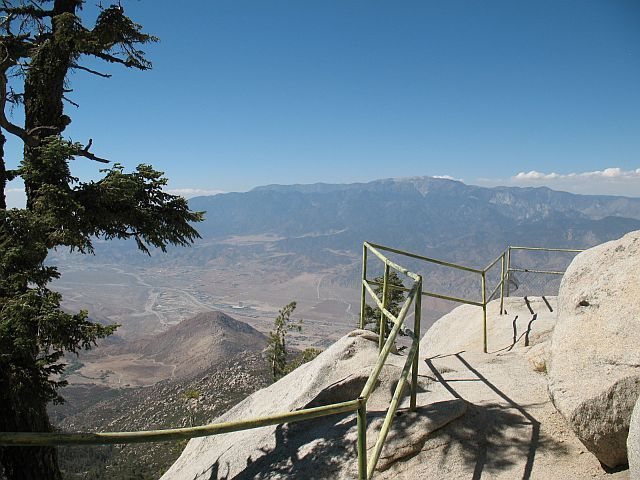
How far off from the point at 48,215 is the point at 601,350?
7424 millimetres

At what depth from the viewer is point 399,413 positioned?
546 centimetres

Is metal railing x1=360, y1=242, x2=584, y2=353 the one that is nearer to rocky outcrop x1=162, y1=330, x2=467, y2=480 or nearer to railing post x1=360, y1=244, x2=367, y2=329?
railing post x1=360, y1=244, x2=367, y2=329

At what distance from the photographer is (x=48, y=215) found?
6.58 m

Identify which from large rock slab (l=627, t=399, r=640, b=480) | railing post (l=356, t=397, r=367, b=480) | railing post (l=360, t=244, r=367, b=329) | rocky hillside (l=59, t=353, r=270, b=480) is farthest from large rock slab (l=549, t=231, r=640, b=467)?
rocky hillside (l=59, t=353, r=270, b=480)

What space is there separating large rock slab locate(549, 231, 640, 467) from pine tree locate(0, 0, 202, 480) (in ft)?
19.8

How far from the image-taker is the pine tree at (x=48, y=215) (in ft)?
19.3

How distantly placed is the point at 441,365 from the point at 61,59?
9.05 meters

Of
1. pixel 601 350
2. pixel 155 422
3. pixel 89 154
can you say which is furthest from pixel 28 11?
pixel 155 422

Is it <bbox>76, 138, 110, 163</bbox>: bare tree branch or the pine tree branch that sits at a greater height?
the pine tree branch

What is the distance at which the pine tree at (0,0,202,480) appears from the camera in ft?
19.3

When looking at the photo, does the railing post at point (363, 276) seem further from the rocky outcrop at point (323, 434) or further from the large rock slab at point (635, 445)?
the large rock slab at point (635, 445)

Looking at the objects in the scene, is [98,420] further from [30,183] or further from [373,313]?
[30,183]

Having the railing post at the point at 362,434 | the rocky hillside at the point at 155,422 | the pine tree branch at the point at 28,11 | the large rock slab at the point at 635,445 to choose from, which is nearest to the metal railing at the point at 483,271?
the railing post at the point at 362,434

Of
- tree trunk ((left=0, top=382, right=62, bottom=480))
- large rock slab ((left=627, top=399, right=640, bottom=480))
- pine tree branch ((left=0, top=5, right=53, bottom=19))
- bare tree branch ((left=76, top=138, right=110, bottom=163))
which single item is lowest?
tree trunk ((left=0, top=382, right=62, bottom=480))
